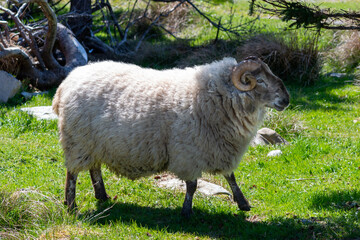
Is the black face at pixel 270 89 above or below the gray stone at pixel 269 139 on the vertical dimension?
above

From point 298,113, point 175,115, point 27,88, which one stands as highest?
point 175,115

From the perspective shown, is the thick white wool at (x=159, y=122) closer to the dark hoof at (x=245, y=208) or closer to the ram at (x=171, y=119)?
the ram at (x=171, y=119)

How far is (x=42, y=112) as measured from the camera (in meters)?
8.98

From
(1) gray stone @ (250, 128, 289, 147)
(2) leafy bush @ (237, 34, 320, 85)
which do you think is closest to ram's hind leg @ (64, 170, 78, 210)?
(1) gray stone @ (250, 128, 289, 147)

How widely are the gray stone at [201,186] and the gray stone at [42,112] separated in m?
2.90

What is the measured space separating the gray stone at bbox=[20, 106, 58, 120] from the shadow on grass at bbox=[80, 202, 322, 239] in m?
3.31

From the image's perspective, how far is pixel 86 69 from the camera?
6207 millimetres

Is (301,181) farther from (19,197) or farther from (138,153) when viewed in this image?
(19,197)

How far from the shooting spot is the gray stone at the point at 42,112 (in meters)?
8.79

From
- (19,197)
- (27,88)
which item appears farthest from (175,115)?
(27,88)

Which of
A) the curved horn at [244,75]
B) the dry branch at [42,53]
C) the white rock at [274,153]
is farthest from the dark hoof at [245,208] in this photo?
the dry branch at [42,53]

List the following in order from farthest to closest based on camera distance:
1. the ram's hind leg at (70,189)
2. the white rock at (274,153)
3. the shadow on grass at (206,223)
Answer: the white rock at (274,153), the ram's hind leg at (70,189), the shadow on grass at (206,223)

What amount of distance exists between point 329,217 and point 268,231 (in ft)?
2.53

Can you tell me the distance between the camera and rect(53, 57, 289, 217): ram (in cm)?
559
